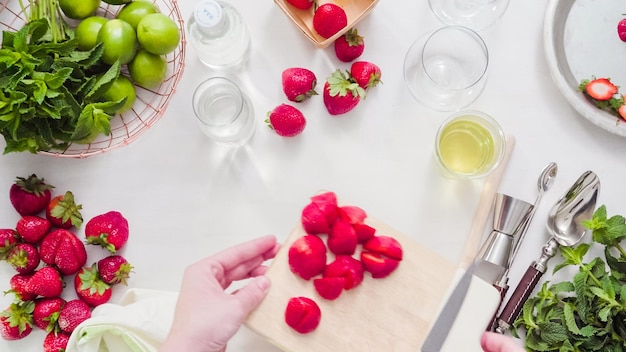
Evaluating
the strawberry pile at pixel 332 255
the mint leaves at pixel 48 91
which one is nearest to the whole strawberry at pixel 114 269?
the mint leaves at pixel 48 91

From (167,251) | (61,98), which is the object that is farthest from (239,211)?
(61,98)

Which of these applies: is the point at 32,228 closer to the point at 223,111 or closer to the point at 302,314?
the point at 223,111

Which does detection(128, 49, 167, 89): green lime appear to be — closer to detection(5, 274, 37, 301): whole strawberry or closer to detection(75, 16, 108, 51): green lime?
detection(75, 16, 108, 51): green lime

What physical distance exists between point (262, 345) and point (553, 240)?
0.56m

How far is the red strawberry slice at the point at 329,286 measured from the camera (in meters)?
0.97

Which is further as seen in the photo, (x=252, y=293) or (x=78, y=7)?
(x=78, y=7)

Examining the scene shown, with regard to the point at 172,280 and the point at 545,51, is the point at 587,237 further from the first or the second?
the point at 172,280

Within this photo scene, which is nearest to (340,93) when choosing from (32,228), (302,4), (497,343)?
(302,4)

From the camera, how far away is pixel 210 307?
93 cm

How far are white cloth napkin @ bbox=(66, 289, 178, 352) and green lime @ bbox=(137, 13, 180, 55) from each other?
43 centimetres

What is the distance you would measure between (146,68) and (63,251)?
36 centimetres

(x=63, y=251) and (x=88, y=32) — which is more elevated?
(x=88, y=32)

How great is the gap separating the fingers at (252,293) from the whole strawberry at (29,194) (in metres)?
0.46

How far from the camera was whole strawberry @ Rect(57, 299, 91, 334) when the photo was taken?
1.14 m
